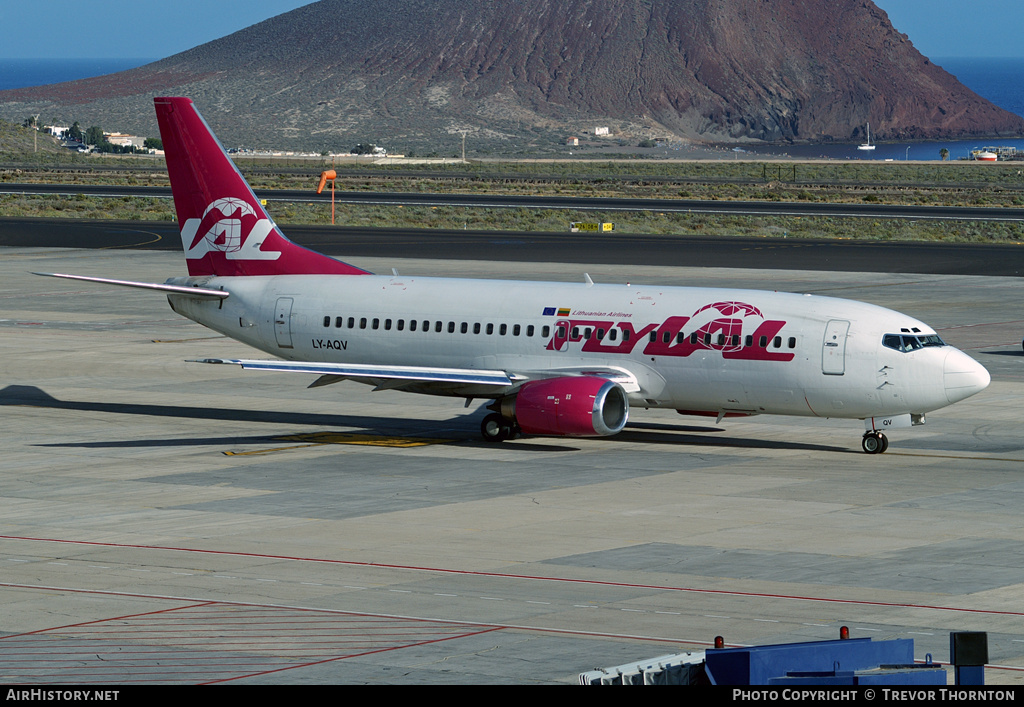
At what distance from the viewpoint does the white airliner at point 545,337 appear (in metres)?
36.8

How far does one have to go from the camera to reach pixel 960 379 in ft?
119

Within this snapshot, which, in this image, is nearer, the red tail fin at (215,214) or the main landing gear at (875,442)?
the main landing gear at (875,442)

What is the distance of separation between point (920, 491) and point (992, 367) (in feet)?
70.0

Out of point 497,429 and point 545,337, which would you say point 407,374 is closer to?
point 497,429

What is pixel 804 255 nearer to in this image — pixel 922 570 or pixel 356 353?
pixel 356 353

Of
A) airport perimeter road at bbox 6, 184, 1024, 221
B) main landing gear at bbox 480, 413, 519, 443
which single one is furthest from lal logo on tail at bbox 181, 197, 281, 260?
airport perimeter road at bbox 6, 184, 1024, 221

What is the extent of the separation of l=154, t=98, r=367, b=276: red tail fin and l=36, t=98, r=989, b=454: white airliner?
54 mm

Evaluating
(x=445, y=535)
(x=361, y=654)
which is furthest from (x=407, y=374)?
(x=361, y=654)

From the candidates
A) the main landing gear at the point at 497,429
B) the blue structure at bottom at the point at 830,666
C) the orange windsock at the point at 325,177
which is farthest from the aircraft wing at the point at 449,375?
the orange windsock at the point at 325,177

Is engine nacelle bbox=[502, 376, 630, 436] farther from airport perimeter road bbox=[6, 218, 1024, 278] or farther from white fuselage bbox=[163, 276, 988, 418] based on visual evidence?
airport perimeter road bbox=[6, 218, 1024, 278]

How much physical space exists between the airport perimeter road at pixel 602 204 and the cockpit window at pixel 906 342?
301 ft

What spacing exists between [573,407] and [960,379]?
9.23 metres

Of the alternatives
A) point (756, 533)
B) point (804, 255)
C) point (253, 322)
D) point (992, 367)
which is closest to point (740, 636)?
point (756, 533)

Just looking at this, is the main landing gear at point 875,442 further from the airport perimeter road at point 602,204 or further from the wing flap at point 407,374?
the airport perimeter road at point 602,204
